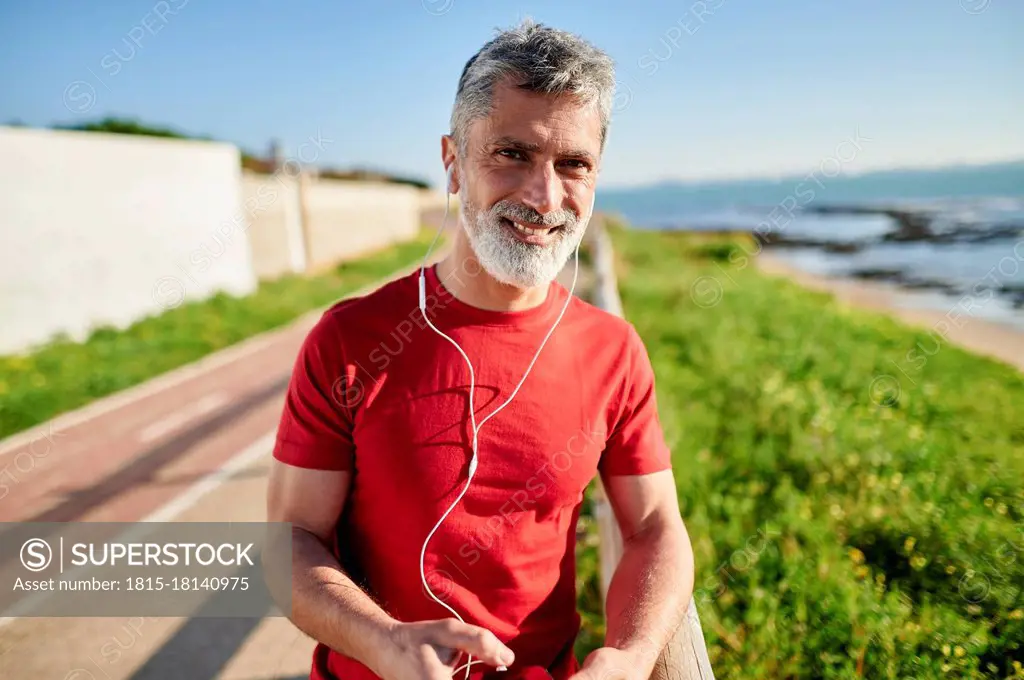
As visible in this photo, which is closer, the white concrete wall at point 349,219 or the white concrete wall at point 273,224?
the white concrete wall at point 273,224

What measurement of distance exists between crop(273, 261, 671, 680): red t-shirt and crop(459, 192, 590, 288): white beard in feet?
0.39

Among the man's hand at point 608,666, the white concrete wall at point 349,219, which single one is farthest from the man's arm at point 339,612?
the white concrete wall at point 349,219

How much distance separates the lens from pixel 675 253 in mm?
27375

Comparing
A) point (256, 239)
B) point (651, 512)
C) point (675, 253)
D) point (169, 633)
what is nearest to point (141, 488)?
point (169, 633)

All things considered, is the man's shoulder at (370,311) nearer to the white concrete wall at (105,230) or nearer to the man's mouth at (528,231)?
the man's mouth at (528,231)

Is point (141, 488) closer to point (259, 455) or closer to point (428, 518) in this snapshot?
point (259, 455)

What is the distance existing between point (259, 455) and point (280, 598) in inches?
187

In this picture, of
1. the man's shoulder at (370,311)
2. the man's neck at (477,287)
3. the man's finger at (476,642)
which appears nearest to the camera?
the man's finger at (476,642)

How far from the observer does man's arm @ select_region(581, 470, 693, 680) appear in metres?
1.58

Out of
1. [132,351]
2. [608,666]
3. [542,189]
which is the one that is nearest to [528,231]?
[542,189]

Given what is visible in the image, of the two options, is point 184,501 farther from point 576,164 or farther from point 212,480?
point 576,164

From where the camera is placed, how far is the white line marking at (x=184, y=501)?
12.2 ft

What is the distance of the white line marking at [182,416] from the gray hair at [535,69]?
5.99 meters

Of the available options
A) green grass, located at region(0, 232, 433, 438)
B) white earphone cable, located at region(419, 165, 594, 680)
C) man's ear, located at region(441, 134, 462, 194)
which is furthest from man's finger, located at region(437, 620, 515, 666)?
green grass, located at region(0, 232, 433, 438)
